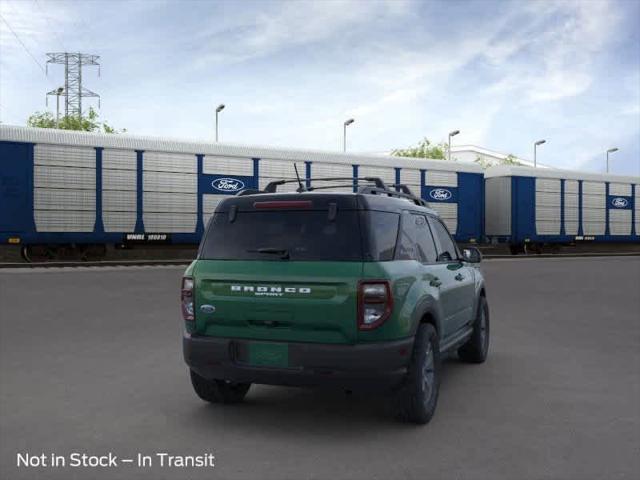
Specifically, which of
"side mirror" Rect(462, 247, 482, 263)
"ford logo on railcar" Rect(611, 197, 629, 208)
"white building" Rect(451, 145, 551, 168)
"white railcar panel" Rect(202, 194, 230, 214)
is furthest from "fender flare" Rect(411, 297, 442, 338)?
"white building" Rect(451, 145, 551, 168)

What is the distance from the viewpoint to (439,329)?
5.63 metres

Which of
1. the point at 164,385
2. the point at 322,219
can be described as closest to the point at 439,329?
the point at 322,219

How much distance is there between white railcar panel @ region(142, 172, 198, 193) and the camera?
23656 millimetres

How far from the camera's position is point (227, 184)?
2497 centimetres

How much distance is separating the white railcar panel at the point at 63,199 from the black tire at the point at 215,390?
18148 mm

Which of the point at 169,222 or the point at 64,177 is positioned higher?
the point at 64,177

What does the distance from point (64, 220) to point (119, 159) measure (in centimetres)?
283

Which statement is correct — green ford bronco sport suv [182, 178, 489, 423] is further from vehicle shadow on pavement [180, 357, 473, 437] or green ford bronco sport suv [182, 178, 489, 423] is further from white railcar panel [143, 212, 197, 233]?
white railcar panel [143, 212, 197, 233]

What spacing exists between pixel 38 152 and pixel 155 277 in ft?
23.8

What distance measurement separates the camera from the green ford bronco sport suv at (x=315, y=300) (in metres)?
4.78

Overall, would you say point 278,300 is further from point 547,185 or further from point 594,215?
point 594,215

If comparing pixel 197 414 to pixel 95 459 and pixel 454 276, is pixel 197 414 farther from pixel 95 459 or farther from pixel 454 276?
pixel 454 276

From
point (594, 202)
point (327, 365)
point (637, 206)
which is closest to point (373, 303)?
point (327, 365)

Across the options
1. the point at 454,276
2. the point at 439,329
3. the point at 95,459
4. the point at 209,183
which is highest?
the point at 209,183
